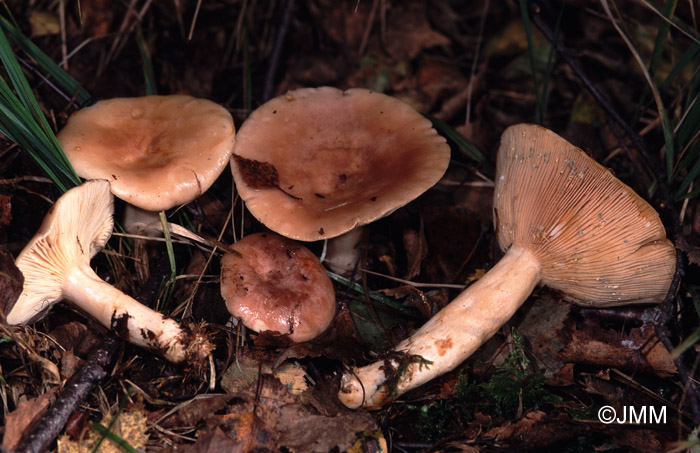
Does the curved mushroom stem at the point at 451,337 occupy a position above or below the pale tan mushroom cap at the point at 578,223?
below

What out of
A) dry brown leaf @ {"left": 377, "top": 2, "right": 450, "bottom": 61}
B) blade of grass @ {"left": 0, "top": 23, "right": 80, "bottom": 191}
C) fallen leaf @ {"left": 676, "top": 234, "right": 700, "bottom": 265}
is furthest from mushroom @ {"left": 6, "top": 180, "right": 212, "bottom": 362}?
dry brown leaf @ {"left": 377, "top": 2, "right": 450, "bottom": 61}

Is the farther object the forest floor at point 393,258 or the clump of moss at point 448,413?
the clump of moss at point 448,413

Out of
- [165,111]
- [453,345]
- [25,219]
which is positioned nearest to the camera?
[453,345]

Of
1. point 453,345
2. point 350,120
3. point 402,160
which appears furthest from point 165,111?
point 453,345

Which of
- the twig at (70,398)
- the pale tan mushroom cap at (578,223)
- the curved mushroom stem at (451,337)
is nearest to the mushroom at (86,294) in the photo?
the twig at (70,398)

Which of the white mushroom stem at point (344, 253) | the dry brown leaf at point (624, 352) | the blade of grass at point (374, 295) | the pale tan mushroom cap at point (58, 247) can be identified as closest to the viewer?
the pale tan mushroom cap at point (58, 247)

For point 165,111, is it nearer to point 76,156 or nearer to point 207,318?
point 76,156

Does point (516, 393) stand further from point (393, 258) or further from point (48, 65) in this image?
point (48, 65)

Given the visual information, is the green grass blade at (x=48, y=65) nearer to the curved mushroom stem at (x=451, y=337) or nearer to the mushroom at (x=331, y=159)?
the mushroom at (x=331, y=159)
